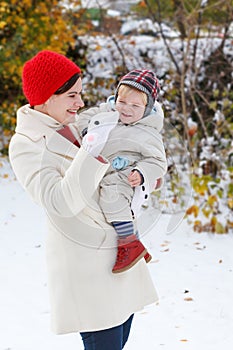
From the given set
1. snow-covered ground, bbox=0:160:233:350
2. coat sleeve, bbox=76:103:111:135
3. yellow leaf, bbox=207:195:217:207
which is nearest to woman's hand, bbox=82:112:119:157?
coat sleeve, bbox=76:103:111:135

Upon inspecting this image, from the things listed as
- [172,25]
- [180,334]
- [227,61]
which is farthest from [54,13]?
[180,334]

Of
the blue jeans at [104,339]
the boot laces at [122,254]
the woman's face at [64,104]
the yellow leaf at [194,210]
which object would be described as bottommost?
the yellow leaf at [194,210]

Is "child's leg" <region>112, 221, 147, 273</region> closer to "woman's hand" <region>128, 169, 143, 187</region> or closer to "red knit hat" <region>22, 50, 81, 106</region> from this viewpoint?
"woman's hand" <region>128, 169, 143, 187</region>

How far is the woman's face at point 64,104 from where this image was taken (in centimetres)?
154

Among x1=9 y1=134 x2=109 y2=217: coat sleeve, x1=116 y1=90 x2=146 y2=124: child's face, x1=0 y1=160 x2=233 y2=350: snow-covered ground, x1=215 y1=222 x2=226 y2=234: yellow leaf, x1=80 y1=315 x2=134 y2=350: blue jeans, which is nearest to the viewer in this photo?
x1=9 y1=134 x2=109 y2=217: coat sleeve

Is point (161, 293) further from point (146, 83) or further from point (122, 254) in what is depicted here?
point (146, 83)

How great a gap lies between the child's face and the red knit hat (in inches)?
6.2

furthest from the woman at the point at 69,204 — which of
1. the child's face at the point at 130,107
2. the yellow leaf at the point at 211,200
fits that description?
the yellow leaf at the point at 211,200

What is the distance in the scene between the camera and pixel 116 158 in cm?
149

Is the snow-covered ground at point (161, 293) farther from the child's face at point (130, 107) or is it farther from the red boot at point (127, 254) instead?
the child's face at point (130, 107)

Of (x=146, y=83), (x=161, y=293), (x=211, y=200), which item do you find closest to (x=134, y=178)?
(x=146, y=83)

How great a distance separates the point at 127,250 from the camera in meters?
1.58

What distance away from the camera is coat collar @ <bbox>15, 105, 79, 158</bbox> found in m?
1.49

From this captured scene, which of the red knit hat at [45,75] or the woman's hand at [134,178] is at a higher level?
the red knit hat at [45,75]
